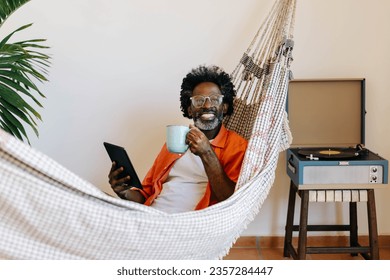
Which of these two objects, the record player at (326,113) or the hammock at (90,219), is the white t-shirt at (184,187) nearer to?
the hammock at (90,219)

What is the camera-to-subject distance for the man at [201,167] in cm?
194

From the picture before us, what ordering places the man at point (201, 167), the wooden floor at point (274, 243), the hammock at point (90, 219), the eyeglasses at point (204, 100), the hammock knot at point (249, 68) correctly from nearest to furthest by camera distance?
1. the hammock at point (90, 219)
2. the man at point (201, 167)
3. the eyeglasses at point (204, 100)
4. the hammock knot at point (249, 68)
5. the wooden floor at point (274, 243)

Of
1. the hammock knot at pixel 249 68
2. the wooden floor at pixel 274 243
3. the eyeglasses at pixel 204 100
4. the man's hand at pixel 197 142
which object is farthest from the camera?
the wooden floor at pixel 274 243

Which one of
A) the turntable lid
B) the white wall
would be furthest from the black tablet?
the turntable lid

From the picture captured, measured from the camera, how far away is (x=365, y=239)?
2834mm

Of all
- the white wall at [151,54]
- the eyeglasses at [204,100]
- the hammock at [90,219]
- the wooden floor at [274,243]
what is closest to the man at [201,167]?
the eyeglasses at [204,100]

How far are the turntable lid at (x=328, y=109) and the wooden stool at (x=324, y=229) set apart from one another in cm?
31

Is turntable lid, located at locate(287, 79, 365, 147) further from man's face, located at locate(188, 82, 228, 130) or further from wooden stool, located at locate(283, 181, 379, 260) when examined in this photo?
man's face, located at locate(188, 82, 228, 130)

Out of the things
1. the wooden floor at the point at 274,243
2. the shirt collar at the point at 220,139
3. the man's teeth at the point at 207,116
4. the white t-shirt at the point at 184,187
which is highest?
the man's teeth at the point at 207,116

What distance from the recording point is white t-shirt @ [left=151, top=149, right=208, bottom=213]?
6.54 feet

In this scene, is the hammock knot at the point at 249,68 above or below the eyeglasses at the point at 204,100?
above

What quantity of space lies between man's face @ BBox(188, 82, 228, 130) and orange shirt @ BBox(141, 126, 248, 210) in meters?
0.06
